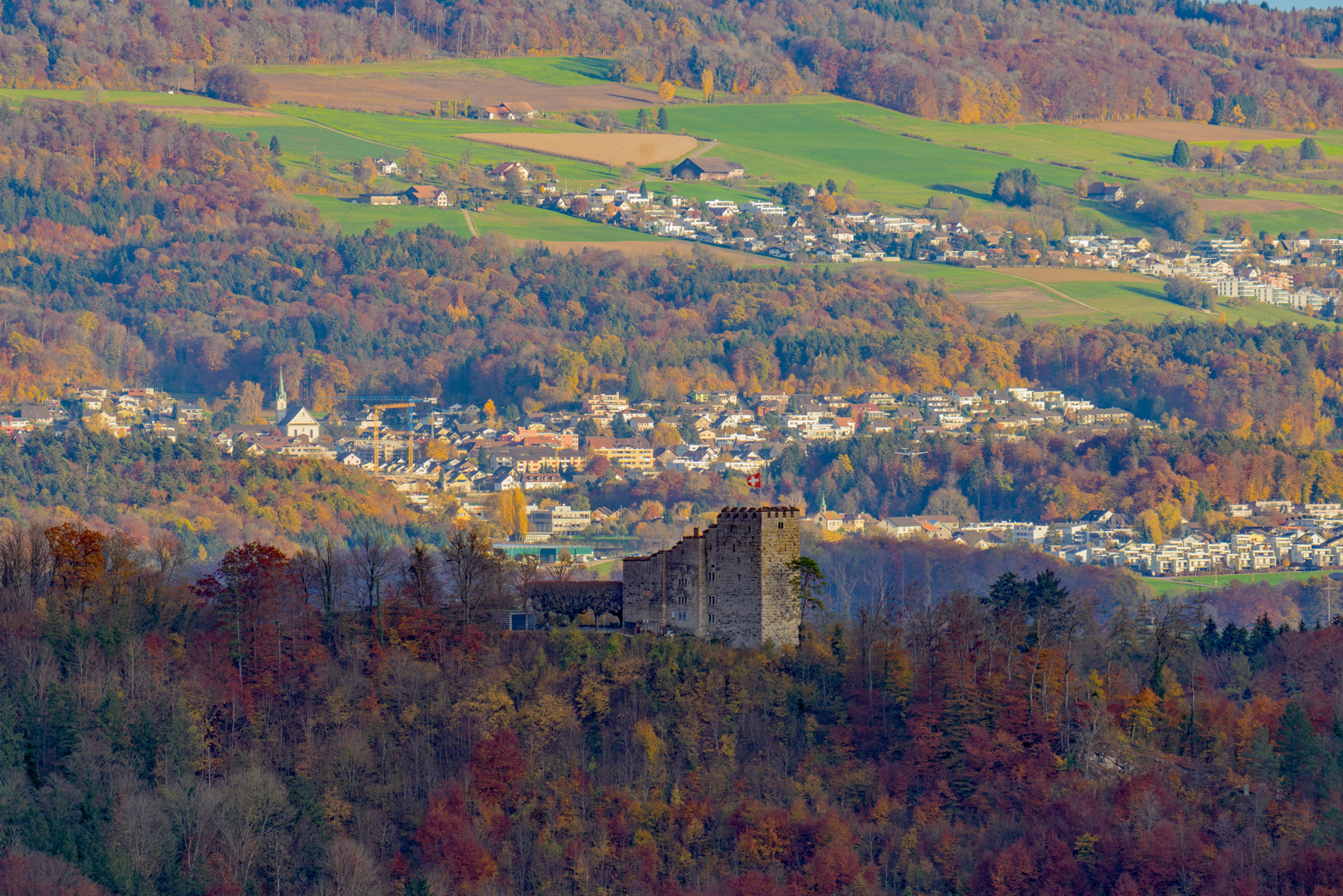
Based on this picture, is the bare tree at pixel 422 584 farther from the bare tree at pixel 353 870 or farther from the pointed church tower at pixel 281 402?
the pointed church tower at pixel 281 402

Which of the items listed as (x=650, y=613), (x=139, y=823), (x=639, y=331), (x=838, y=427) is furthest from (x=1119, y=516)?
(x=139, y=823)

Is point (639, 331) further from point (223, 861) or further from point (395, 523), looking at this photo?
point (223, 861)

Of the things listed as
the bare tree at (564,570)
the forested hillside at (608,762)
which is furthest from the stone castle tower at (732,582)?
the bare tree at (564,570)

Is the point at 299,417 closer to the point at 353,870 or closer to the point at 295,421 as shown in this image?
the point at 295,421

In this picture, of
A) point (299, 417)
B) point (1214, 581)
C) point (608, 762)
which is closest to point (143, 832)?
point (608, 762)

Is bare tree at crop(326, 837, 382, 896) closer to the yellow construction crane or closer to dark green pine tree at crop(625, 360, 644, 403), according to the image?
the yellow construction crane

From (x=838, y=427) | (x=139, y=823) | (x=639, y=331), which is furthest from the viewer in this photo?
(x=639, y=331)
